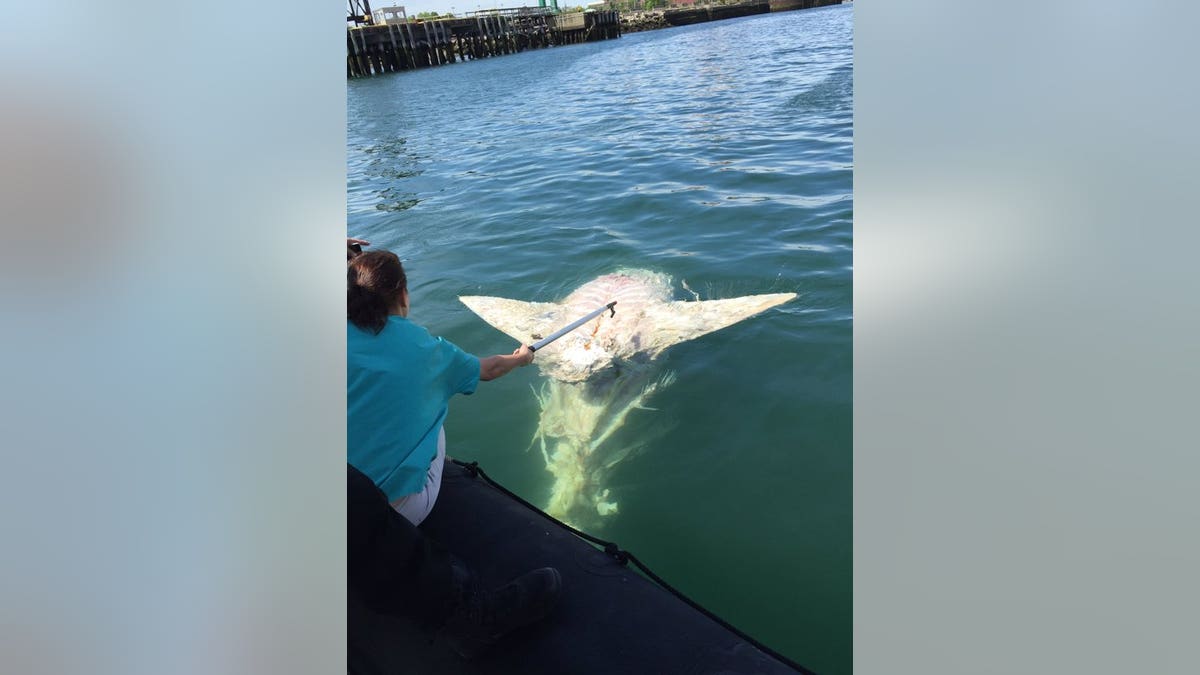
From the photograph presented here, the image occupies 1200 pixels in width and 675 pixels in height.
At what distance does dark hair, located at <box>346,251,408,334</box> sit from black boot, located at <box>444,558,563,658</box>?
1124mm

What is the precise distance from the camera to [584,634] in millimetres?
2857

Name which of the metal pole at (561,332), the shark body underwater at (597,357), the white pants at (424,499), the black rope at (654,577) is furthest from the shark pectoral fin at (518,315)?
the white pants at (424,499)

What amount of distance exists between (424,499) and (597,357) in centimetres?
326

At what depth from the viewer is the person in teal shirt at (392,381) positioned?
288cm

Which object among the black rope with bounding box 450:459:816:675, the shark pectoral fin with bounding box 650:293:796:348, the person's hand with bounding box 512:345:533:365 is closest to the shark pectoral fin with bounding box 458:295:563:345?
the shark pectoral fin with bounding box 650:293:796:348

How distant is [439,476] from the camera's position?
11.5ft

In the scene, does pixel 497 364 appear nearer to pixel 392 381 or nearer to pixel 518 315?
pixel 392 381

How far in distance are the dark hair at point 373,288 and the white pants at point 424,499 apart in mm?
768

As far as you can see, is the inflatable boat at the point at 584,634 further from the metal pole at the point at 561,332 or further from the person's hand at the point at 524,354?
the metal pole at the point at 561,332

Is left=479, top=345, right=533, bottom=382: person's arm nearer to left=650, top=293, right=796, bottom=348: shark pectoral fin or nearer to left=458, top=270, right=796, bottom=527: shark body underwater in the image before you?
left=458, top=270, right=796, bottom=527: shark body underwater

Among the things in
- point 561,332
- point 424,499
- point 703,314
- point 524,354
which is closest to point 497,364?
point 524,354
